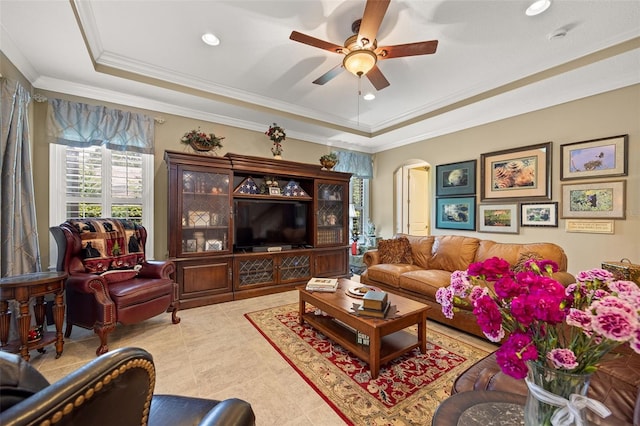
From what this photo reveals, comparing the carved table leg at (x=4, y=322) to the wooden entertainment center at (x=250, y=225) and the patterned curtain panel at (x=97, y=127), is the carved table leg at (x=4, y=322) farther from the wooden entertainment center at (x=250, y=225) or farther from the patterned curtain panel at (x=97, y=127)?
the patterned curtain panel at (x=97, y=127)

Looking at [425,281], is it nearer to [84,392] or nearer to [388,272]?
[388,272]

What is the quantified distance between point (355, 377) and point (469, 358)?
975 mm

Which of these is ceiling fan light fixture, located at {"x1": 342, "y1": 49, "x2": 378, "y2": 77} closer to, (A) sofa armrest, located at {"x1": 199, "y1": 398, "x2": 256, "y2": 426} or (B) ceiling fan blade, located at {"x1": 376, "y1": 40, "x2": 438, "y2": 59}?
(B) ceiling fan blade, located at {"x1": 376, "y1": 40, "x2": 438, "y2": 59}

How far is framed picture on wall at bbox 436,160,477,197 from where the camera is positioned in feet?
13.4

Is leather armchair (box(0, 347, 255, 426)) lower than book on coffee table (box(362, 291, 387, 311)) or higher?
higher

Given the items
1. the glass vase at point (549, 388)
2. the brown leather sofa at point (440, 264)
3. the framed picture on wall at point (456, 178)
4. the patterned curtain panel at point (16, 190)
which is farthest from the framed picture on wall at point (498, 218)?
the patterned curtain panel at point (16, 190)

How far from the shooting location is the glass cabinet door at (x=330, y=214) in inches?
176

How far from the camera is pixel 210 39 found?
2.51 m

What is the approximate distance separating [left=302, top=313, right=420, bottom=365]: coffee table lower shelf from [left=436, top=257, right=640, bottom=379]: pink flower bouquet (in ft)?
4.47

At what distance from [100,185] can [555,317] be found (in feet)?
13.6

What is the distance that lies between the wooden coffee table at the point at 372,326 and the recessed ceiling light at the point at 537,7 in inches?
99.5

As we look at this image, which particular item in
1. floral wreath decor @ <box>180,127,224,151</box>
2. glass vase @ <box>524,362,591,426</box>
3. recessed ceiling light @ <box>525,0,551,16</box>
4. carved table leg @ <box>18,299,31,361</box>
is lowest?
carved table leg @ <box>18,299,31,361</box>

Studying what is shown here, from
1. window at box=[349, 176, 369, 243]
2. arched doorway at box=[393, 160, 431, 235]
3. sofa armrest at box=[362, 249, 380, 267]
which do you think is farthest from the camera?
window at box=[349, 176, 369, 243]

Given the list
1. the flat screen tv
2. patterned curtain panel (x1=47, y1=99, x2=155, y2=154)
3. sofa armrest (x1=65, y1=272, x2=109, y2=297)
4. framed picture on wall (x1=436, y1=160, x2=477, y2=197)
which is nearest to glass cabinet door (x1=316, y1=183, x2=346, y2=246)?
the flat screen tv
